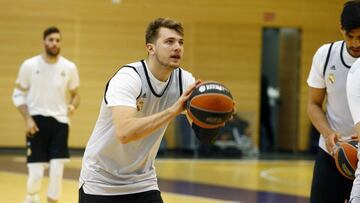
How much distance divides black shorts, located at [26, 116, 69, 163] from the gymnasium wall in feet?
25.9

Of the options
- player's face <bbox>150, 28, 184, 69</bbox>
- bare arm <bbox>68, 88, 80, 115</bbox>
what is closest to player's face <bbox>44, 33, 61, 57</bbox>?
bare arm <bbox>68, 88, 80, 115</bbox>

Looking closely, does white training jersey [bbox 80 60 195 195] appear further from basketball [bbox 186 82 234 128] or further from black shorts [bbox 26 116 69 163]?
black shorts [bbox 26 116 69 163]

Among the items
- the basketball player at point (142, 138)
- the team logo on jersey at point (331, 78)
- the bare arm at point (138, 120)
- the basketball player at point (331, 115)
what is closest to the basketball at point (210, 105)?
the bare arm at point (138, 120)

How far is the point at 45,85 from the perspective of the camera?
9453mm

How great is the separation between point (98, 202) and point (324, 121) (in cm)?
185

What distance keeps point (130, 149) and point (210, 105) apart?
2.47 feet

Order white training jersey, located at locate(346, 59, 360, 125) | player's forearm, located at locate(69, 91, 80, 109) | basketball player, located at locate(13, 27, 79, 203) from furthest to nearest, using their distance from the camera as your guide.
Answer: player's forearm, located at locate(69, 91, 80, 109) → basketball player, located at locate(13, 27, 79, 203) → white training jersey, located at locate(346, 59, 360, 125)

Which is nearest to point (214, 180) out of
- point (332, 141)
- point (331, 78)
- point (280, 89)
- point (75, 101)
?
point (75, 101)

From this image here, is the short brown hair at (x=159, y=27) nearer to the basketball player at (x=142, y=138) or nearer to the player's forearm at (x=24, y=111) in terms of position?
the basketball player at (x=142, y=138)

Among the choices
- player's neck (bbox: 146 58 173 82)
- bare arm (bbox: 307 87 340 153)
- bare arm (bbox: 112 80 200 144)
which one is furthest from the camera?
bare arm (bbox: 307 87 340 153)

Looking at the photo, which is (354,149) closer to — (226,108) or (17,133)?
(226,108)

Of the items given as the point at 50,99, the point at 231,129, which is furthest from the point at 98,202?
the point at 231,129

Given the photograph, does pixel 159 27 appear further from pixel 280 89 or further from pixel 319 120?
pixel 280 89

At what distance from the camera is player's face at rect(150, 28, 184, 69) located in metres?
4.64
